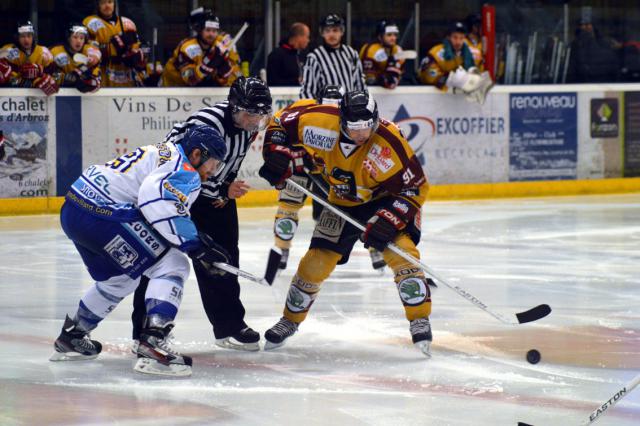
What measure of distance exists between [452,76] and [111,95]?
2911 mm

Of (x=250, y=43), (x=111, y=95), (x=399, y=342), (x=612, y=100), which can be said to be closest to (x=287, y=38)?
(x=250, y=43)

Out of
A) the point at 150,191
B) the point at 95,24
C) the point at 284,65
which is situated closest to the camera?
the point at 150,191

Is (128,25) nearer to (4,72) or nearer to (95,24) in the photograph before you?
(95,24)

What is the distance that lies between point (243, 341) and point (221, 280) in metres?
0.25

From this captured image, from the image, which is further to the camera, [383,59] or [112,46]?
[383,59]

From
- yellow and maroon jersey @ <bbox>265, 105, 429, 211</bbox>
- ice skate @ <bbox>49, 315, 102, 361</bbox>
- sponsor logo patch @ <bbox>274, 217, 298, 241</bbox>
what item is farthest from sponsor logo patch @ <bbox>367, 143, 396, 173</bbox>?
sponsor logo patch @ <bbox>274, 217, 298, 241</bbox>

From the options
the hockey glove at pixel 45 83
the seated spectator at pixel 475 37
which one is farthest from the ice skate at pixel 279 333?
the seated spectator at pixel 475 37

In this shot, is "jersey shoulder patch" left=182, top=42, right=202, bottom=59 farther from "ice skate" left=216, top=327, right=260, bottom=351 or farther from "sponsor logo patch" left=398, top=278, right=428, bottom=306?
"sponsor logo patch" left=398, top=278, right=428, bottom=306

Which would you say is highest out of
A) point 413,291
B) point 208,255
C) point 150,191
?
point 150,191

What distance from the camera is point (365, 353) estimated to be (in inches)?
194

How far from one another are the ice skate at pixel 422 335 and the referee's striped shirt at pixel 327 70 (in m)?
3.98

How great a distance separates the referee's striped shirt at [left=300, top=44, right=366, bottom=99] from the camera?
28.8 feet

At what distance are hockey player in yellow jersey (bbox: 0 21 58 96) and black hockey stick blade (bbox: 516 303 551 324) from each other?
5.38 metres

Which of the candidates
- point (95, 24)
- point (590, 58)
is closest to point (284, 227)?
point (95, 24)
